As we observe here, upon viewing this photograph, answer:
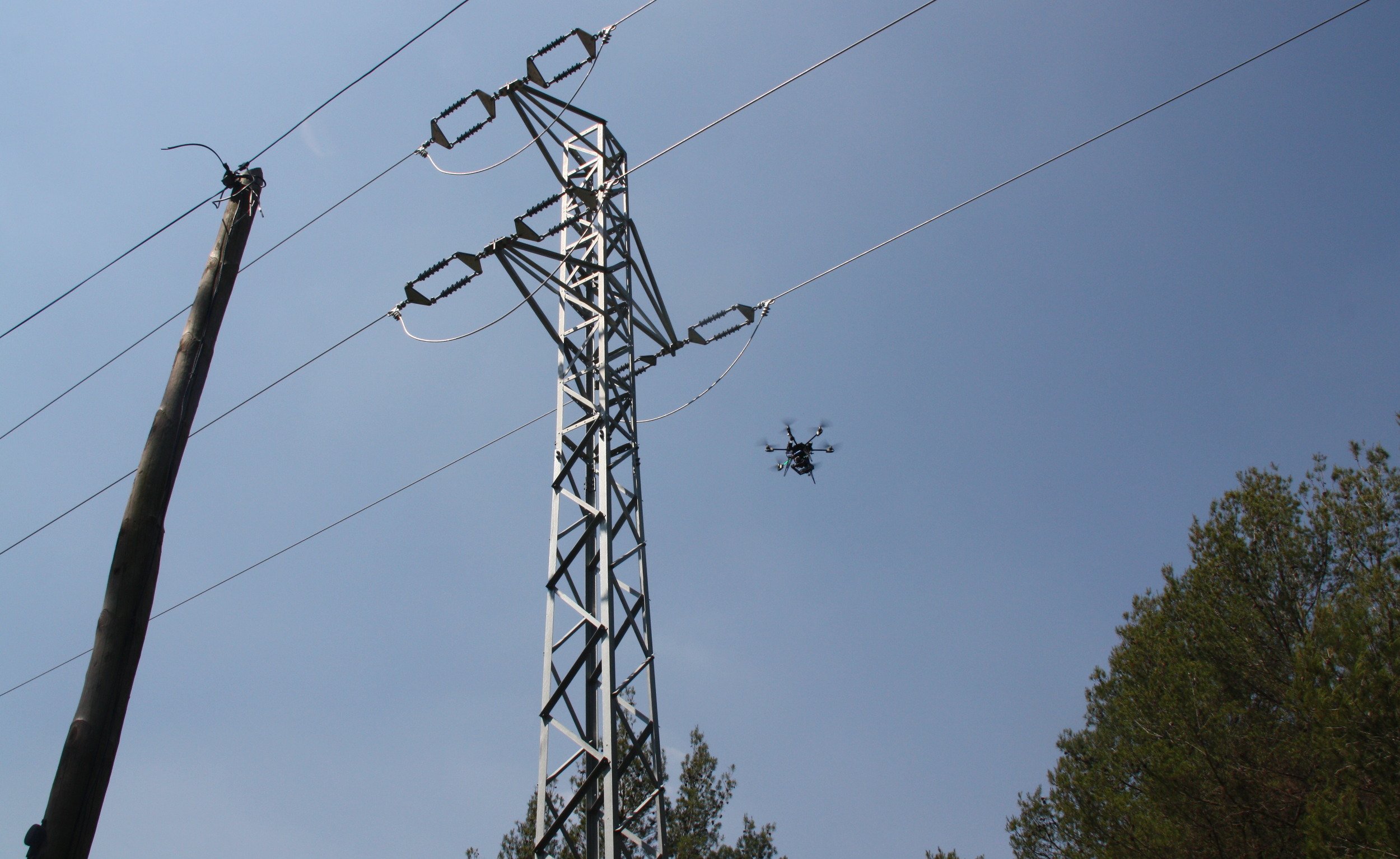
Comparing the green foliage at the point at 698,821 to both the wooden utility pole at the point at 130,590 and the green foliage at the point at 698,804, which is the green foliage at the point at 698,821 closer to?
the green foliage at the point at 698,804

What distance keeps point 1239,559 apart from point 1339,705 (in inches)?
243

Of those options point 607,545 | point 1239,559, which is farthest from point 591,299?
point 1239,559

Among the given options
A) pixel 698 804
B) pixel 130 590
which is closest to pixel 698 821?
pixel 698 804

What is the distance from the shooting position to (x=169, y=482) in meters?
4.89

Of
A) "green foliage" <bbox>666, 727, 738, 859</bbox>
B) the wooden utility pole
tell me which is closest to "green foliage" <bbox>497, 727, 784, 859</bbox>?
"green foliage" <bbox>666, 727, 738, 859</bbox>

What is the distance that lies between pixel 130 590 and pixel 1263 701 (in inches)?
679

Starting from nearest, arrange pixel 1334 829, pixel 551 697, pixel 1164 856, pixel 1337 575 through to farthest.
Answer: pixel 551 697, pixel 1334 829, pixel 1164 856, pixel 1337 575

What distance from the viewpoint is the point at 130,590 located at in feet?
14.6

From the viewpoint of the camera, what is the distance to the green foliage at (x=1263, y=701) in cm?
1120

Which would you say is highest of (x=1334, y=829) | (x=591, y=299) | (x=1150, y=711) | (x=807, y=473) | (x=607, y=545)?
(x=807, y=473)

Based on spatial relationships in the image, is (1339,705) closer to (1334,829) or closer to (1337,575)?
(1334,829)

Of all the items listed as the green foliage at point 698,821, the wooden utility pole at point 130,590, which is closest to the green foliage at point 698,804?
the green foliage at point 698,821

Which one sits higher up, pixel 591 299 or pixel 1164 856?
pixel 591 299

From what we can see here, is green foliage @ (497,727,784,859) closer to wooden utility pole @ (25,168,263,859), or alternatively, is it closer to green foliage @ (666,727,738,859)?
green foliage @ (666,727,738,859)
